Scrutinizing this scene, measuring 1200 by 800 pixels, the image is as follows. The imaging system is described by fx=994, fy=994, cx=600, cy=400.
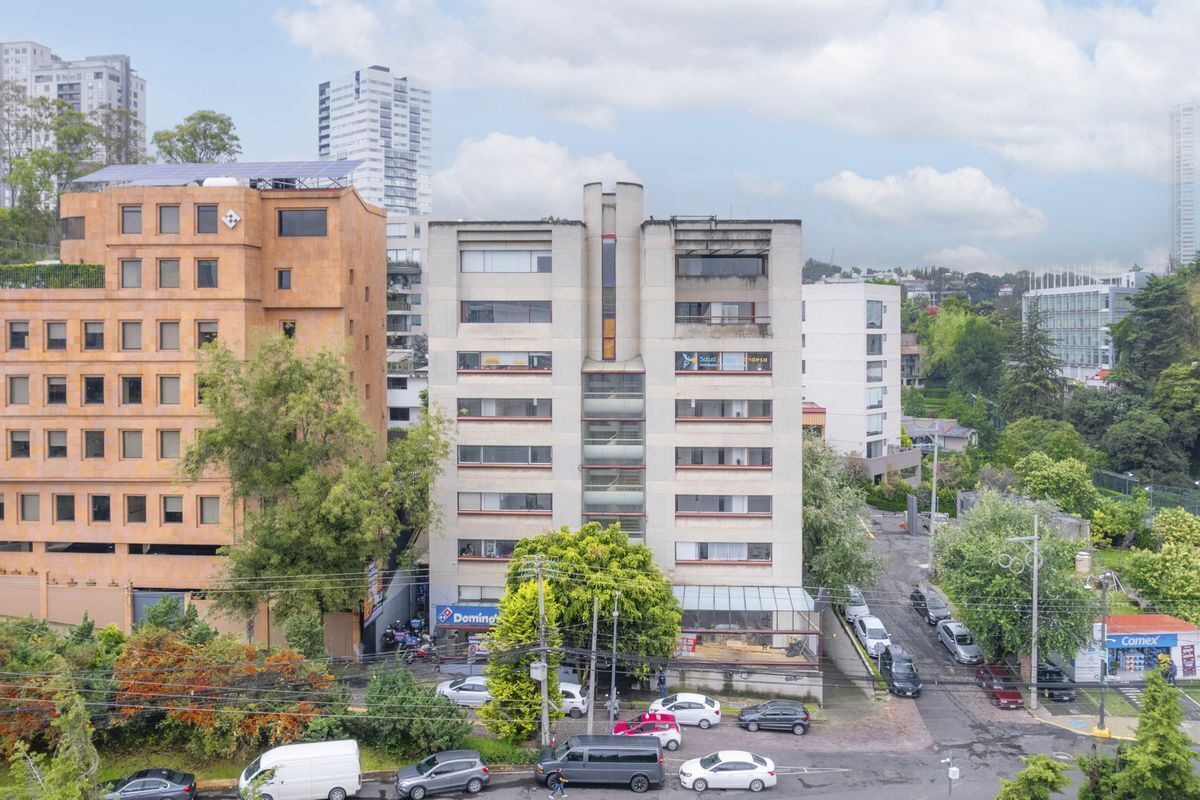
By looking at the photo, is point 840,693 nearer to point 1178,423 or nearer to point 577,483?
point 577,483

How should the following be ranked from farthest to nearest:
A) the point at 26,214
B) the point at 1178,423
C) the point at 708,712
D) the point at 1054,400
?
1. the point at 1054,400
2. the point at 1178,423
3. the point at 26,214
4. the point at 708,712

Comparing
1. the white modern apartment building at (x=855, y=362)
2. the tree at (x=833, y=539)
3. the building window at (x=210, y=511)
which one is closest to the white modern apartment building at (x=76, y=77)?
the white modern apartment building at (x=855, y=362)

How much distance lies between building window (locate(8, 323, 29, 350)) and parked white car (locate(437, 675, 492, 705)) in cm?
2582

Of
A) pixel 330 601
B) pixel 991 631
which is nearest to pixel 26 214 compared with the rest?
pixel 330 601

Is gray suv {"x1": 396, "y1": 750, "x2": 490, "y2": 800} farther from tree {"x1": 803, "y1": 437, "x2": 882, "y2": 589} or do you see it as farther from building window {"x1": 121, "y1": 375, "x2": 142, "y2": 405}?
A: building window {"x1": 121, "y1": 375, "x2": 142, "y2": 405}

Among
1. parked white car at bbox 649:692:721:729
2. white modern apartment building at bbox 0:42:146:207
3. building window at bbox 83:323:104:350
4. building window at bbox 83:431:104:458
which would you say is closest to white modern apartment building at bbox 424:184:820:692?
parked white car at bbox 649:692:721:729

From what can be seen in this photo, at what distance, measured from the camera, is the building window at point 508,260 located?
46.8 meters

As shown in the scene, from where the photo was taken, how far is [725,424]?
4616 cm

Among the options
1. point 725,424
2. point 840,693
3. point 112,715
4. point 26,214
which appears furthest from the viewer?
point 26,214

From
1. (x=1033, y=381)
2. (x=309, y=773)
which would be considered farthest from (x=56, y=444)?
(x=1033, y=381)

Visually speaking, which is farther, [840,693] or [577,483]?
[577,483]

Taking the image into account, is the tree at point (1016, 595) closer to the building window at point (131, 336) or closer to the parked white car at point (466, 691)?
the parked white car at point (466, 691)

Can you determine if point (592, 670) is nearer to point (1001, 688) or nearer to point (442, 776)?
point (442, 776)

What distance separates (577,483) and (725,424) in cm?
742
